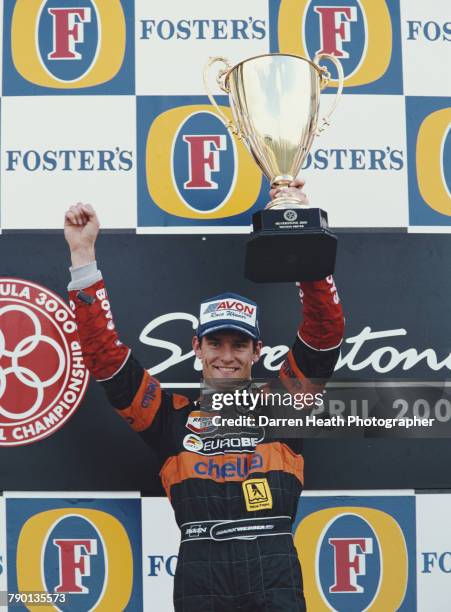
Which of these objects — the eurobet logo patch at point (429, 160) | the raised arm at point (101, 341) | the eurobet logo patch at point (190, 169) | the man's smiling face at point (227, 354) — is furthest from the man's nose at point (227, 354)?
the eurobet logo patch at point (429, 160)

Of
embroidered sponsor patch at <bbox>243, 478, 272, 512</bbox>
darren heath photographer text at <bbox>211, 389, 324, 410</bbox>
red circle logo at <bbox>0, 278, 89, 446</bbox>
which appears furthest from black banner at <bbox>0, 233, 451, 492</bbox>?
embroidered sponsor patch at <bbox>243, 478, 272, 512</bbox>

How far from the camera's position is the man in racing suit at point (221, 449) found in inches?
94.1

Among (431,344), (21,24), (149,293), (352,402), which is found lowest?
(352,402)

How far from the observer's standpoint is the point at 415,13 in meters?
3.06

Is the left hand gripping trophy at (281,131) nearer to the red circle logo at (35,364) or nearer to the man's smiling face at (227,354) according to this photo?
the man's smiling face at (227,354)

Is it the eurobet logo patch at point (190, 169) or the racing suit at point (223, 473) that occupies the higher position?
the eurobet logo patch at point (190, 169)

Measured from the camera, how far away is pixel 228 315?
8.46 feet

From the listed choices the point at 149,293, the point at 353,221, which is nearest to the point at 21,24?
the point at 149,293

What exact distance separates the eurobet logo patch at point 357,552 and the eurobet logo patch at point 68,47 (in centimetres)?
174

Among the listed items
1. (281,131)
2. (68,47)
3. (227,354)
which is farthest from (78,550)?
(68,47)

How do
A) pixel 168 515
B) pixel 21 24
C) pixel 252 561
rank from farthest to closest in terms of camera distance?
pixel 21 24, pixel 168 515, pixel 252 561

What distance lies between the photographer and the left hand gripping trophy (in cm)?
234

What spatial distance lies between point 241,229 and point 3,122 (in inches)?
38.5

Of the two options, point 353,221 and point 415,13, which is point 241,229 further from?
point 415,13
